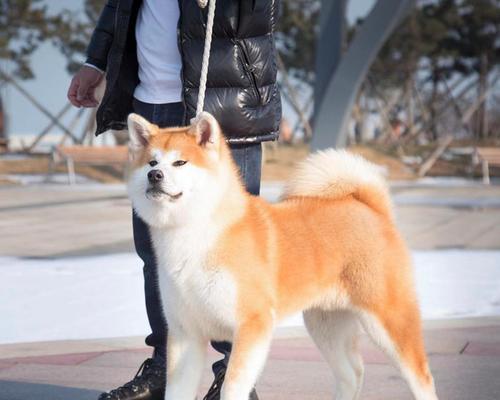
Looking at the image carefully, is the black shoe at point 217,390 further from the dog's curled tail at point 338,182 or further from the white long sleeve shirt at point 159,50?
the white long sleeve shirt at point 159,50

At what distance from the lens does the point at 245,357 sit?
2799mm

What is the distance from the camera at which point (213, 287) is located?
281 centimetres

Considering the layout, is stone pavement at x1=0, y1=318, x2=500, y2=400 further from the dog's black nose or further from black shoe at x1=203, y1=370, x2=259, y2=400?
the dog's black nose

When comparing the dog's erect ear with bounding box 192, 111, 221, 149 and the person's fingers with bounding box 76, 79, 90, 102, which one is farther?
the person's fingers with bounding box 76, 79, 90, 102

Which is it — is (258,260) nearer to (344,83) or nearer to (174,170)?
(174,170)

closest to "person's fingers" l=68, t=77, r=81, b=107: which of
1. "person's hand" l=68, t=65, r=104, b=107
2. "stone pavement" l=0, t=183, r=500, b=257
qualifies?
"person's hand" l=68, t=65, r=104, b=107

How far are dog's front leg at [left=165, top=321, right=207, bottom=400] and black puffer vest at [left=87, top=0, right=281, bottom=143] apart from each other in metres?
0.80

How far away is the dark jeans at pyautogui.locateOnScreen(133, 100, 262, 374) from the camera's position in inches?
136

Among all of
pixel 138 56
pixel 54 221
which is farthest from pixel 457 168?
pixel 138 56

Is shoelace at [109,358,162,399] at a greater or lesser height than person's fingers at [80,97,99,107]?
lesser

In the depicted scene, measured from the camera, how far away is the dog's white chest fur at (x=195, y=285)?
2812 millimetres

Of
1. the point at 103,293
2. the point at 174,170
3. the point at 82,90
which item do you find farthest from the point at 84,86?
the point at 103,293

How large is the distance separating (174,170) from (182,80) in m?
0.61

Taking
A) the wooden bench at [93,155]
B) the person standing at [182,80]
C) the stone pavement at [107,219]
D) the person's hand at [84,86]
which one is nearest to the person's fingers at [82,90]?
the person's hand at [84,86]
